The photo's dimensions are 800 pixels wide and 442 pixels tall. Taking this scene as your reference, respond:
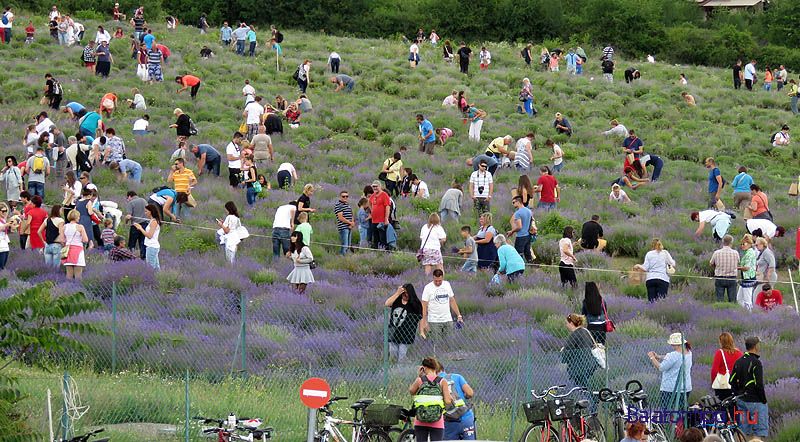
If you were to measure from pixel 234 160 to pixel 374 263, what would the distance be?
6548 mm

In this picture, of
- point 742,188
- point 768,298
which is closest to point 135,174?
point 742,188

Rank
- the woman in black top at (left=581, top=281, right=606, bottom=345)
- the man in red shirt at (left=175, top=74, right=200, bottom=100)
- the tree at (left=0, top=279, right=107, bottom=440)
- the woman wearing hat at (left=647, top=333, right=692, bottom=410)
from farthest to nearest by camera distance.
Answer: the man in red shirt at (left=175, top=74, right=200, bottom=100)
the woman in black top at (left=581, top=281, right=606, bottom=345)
the woman wearing hat at (left=647, top=333, right=692, bottom=410)
the tree at (left=0, top=279, right=107, bottom=440)

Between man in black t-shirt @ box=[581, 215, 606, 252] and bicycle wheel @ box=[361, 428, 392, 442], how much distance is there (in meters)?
12.2

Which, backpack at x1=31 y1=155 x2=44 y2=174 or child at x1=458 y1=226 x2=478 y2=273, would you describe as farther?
backpack at x1=31 y1=155 x2=44 y2=174

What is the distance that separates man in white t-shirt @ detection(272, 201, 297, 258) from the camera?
24875mm

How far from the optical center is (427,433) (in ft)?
46.0

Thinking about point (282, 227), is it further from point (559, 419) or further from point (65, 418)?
point (559, 419)

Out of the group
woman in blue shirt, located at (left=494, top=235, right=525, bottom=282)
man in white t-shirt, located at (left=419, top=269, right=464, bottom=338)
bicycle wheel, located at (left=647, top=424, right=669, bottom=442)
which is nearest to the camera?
bicycle wheel, located at (left=647, top=424, right=669, bottom=442)

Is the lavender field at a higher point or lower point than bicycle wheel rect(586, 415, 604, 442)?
higher

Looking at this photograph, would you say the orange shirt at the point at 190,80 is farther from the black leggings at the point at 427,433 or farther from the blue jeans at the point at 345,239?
the black leggings at the point at 427,433

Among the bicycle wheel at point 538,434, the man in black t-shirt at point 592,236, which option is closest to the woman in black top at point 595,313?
the bicycle wheel at point 538,434

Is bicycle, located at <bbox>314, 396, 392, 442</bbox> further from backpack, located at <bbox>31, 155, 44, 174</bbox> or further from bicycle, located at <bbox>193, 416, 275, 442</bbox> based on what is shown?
backpack, located at <bbox>31, 155, 44, 174</bbox>

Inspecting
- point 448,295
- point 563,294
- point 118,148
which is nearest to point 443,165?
point 118,148

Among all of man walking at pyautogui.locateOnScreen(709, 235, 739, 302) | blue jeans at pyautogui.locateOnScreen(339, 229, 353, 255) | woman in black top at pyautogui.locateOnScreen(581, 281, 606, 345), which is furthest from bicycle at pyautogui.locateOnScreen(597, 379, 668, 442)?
blue jeans at pyautogui.locateOnScreen(339, 229, 353, 255)
